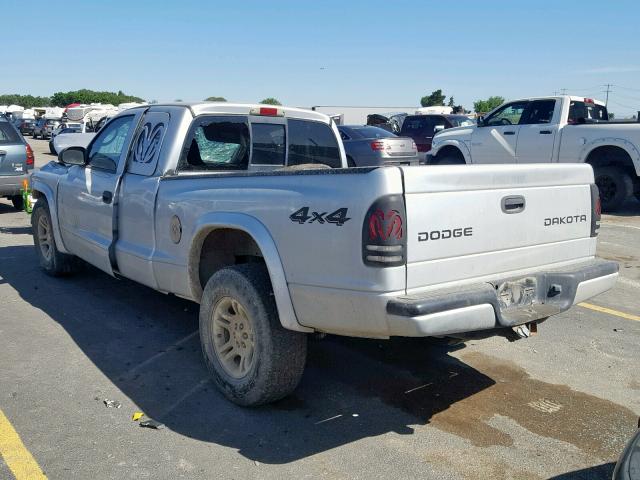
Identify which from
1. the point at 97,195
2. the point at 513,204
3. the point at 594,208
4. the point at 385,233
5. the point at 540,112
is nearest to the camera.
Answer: the point at 385,233

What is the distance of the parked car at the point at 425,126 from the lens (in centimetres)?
2052

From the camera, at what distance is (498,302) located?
11.2 ft

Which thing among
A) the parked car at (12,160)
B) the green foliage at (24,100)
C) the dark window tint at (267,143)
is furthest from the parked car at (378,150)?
the green foliage at (24,100)

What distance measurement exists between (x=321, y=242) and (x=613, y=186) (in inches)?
406

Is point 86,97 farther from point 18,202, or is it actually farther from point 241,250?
point 241,250

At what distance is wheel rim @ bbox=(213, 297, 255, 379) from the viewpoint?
3.98m

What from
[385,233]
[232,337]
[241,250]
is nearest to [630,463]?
[385,233]

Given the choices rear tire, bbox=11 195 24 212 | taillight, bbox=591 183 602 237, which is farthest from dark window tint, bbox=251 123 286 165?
rear tire, bbox=11 195 24 212

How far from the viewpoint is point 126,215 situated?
16.8ft

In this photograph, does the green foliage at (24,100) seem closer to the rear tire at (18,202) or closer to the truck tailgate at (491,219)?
the rear tire at (18,202)

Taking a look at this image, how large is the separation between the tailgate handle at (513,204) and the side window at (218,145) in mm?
2401

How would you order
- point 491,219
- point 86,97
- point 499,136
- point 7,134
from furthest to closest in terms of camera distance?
1. point 86,97
2. point 499,136
3. point 7,134
4. point 491,219

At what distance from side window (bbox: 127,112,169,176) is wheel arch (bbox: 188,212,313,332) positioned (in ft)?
2.97

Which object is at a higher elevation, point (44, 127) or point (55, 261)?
point (55, 261)
